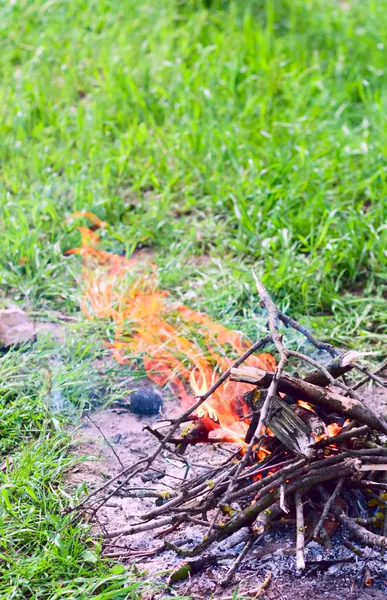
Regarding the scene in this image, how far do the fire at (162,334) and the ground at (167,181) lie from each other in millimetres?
98

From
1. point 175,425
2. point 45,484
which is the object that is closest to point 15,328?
point 45,484

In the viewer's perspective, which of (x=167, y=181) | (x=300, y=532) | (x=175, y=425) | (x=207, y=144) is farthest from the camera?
(x=207, y=144)

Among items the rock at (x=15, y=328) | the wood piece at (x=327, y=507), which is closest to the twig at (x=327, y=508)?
the wood piece at (x=327, y=507)

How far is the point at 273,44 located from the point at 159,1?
1085 mm

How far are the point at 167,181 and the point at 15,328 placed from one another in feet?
5.42

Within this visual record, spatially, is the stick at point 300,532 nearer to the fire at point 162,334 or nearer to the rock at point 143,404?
the fire at point 162,334

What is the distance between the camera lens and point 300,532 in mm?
2621

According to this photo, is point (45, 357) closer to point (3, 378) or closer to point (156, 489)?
point (3, 378)

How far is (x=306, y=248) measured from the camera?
468cm

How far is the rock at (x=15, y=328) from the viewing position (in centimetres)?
391

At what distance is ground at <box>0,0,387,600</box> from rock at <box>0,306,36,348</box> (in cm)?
7

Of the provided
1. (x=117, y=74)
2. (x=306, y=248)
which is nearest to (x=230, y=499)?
(x=306, y=248)

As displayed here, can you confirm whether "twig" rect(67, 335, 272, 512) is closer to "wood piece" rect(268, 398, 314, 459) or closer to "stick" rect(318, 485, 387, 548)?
"wood piece" rect(268, 398, 314, 459)

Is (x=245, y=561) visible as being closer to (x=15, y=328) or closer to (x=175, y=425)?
(x=175, y=425)
